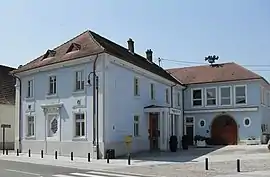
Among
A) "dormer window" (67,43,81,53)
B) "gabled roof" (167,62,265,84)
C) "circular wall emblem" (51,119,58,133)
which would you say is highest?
"dormer window" (67,43,81,53)

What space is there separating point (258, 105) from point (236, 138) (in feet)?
13.7

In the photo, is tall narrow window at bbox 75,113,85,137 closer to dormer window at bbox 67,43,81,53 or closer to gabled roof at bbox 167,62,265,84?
dormer window at bbox 67,43,81,53

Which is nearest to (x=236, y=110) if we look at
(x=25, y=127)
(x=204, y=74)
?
(x=204, y=74)

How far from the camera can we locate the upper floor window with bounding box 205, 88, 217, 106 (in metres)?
44.4

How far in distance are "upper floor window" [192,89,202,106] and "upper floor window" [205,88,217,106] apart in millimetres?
855

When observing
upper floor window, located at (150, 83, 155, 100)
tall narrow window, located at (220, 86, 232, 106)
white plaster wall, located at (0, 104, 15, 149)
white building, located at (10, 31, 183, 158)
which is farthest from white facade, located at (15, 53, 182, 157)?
tall narrow window, located at (220, 86, 232, 106)

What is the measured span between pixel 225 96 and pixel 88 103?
20.1 meters

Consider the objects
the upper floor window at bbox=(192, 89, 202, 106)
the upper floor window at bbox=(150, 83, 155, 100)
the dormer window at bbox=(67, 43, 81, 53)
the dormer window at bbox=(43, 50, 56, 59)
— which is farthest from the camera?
the upper floor window at bbox=(192, 89, 202, 106)

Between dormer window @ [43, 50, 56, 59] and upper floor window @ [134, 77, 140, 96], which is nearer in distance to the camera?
upper floor window @ [134, 77, 140, 96]

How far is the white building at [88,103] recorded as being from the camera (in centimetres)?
2778

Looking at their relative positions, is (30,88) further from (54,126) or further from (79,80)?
(79,80)

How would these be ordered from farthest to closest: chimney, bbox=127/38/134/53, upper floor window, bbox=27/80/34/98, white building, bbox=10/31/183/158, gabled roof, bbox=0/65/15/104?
gabled roof, bbox=0/65/15/104, chimney, bbox=127/38/134/53, upper floor window, bbox=27/80/34/98, white building, bbox=10/31/183/158

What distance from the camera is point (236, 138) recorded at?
140 feet

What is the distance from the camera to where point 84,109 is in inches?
1128
